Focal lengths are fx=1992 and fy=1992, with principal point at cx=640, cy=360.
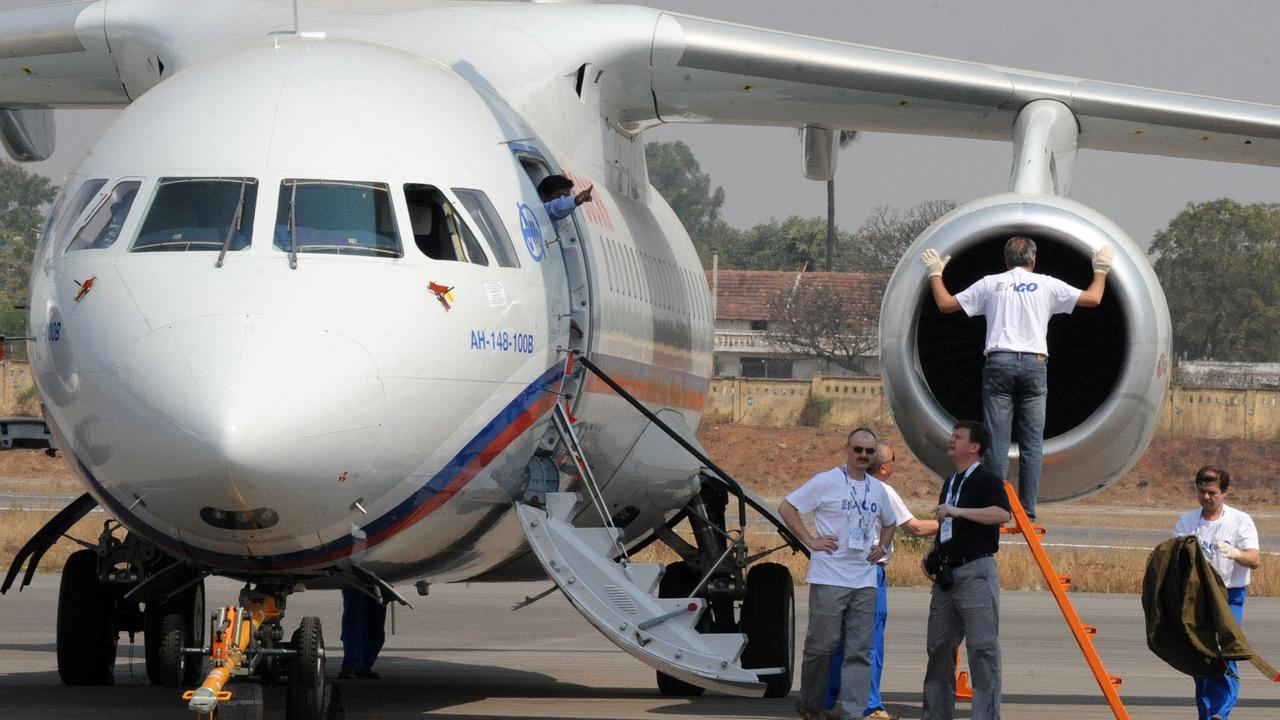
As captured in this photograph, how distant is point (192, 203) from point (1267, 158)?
729cm

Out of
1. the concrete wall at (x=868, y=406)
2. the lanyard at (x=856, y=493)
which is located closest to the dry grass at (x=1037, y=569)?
the lanyard at (x=856, y=493)

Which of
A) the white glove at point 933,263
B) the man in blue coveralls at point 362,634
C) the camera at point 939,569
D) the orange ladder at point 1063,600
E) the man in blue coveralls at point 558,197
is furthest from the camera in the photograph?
the man in blue coveralls at point 362,634

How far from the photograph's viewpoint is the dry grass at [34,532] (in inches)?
941

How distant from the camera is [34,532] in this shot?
27984mm

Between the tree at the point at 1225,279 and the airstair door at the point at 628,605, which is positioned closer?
the airstair door at the point at 628,605

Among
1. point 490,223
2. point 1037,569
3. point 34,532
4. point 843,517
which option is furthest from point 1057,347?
point 34,532

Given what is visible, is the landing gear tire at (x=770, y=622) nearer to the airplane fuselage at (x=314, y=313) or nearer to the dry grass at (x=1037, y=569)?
the airplane fuselage at (x=314, y=313)

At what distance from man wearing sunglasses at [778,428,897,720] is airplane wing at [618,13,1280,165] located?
10.5ft

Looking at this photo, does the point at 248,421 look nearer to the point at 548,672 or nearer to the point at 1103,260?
the point at 1103,260

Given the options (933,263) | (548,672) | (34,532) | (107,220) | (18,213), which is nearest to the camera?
(107,220)

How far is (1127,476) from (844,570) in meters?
46.7

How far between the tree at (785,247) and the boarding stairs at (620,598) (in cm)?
8348

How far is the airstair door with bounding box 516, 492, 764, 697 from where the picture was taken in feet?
28.0

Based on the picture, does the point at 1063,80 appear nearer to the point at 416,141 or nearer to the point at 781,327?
the point at 416,141
